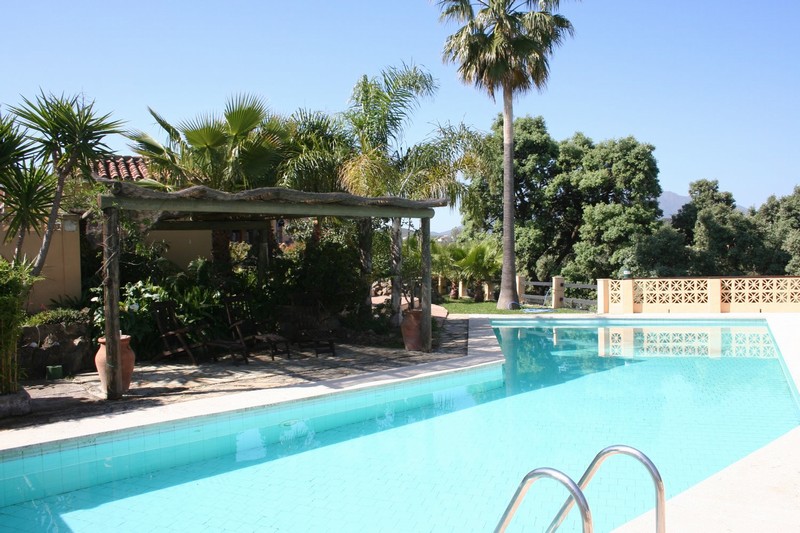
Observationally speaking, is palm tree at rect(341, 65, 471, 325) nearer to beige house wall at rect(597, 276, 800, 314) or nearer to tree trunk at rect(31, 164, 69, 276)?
tree trunk at rect(31, 164, 69, 276)

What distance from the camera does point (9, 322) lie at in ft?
24.3

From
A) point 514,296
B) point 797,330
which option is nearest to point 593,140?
point 514,296

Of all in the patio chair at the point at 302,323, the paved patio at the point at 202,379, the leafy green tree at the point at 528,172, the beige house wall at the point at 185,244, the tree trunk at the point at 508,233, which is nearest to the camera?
the paved patio at the point at 202,379

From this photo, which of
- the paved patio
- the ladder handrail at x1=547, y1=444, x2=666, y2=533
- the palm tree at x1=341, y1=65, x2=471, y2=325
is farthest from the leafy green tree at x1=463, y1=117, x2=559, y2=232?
the ladder handrail at x1=547, y1=444, x2=666, y2=533

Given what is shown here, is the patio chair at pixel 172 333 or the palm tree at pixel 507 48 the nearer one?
the patio chair at pixel 172 333

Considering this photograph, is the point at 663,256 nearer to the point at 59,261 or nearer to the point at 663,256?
the point at 663,256

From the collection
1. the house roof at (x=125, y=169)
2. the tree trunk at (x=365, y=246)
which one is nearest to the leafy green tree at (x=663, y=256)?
the tree trunk at (x=365, y=246)

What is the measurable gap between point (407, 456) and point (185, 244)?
12.0 m

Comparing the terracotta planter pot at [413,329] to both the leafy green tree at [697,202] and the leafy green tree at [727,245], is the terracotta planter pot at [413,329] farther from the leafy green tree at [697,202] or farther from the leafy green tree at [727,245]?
the leafy green tree at [697,202]

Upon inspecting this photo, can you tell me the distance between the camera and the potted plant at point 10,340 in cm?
737

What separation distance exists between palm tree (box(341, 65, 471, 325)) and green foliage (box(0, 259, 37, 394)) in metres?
7.52

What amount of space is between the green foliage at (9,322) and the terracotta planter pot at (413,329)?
21.2 ft

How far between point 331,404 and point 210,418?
168 cm

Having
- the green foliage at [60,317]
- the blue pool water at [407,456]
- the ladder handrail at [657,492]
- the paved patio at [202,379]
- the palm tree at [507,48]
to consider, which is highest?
the palm tree at [507,48]
